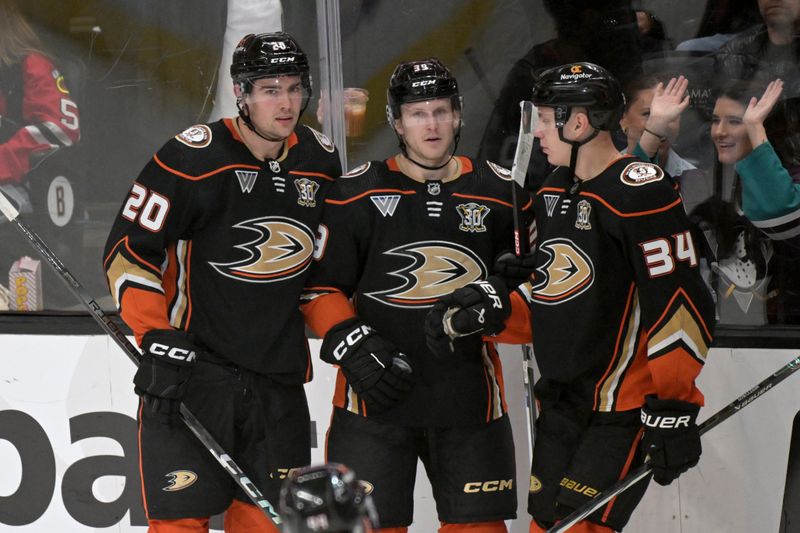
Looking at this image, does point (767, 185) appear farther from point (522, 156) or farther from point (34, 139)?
point (34, 139)

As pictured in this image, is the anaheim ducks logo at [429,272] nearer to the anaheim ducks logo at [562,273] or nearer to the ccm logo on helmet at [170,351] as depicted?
the anaheim ducks logo at [562,273]

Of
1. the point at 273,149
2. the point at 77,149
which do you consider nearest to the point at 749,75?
the point at 273,149

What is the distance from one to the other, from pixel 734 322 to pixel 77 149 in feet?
7.18

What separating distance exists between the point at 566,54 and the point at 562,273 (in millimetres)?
1192

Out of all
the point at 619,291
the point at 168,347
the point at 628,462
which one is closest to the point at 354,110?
the point at 168,347

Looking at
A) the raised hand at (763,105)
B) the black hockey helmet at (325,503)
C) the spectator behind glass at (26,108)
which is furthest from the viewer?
the spectator behind glass at (26,108)

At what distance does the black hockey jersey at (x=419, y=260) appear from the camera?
2.54 m

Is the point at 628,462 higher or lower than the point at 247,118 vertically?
lower

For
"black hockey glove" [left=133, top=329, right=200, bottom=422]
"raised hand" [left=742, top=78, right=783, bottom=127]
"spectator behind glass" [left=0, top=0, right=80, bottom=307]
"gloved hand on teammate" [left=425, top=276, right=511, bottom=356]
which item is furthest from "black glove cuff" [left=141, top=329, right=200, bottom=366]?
"raised hand" [left=742, top=78, right=783, bottom=127]

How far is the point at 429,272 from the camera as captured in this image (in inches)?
99.9

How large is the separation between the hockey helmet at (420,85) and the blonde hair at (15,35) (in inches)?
64.0

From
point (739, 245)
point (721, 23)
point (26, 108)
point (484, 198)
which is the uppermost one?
point (721, 23)

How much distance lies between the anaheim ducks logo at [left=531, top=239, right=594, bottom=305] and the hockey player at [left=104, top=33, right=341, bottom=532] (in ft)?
1.89

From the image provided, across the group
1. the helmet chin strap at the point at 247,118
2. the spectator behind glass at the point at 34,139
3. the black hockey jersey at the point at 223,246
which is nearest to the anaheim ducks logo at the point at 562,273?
the black hockey jersey at the point at 223,246
